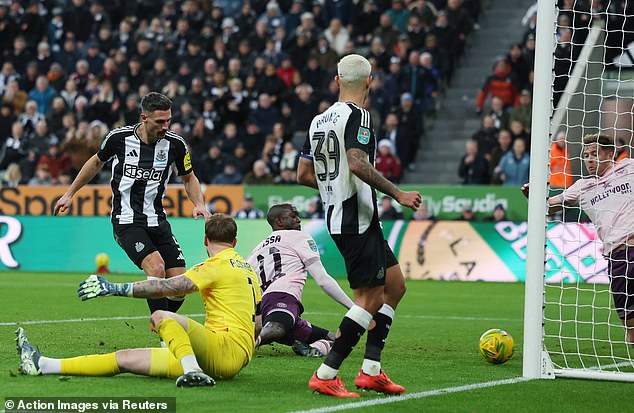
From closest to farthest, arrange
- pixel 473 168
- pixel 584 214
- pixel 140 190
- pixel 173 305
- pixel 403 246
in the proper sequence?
pixel 140 190, pixel 173 305, pixel 584 214, pixel 403 246, pixel 473 168

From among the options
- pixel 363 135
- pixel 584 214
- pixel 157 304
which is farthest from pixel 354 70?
pixel 584 214

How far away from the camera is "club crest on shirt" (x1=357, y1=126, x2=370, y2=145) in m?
6.73

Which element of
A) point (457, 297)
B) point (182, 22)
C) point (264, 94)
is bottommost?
point (457, 297)

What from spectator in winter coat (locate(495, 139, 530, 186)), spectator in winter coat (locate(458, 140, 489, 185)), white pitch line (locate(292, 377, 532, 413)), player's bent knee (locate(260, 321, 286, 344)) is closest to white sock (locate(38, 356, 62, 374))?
white pitch line (locate(292, 377, 532, 413))

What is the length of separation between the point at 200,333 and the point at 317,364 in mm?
1779

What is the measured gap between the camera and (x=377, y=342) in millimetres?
7059

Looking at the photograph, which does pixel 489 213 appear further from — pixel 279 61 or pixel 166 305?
pixel 166 305

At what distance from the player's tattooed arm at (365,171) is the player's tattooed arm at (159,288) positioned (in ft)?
4.32

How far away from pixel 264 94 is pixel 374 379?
56.6 feet

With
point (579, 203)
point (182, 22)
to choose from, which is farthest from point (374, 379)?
point (182, 22)

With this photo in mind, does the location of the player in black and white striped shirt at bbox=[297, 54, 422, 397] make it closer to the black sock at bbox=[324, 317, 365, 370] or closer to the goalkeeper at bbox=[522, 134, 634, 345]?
the black sock at bbox=[324, 317, 365, 370]

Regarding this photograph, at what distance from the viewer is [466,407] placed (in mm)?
6457

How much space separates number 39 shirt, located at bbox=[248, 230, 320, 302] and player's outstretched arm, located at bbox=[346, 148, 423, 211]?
8.73 feet

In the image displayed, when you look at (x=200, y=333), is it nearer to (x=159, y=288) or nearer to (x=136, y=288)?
(x=159, y=288)
